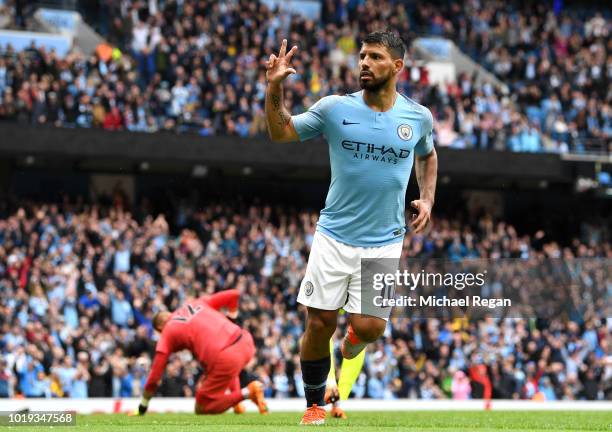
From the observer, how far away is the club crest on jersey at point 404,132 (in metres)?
8.72

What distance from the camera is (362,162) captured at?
340 inches

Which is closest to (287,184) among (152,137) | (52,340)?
(152,137)

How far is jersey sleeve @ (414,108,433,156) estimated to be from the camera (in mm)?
8984

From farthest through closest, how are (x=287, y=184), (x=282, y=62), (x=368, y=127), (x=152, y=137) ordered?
(x=287, y=184) < (x=152, y=137) < (x=368, y=127) < (x=282, y=62)

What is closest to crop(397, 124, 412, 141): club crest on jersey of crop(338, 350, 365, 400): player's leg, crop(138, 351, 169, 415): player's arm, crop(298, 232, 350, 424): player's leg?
crop(298, 232, 350, 424): player's leg

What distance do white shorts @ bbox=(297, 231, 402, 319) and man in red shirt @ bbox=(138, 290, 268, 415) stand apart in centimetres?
424

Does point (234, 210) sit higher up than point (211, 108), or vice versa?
point (211, 108)

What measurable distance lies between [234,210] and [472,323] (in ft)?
21.9

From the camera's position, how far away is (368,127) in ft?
28.3

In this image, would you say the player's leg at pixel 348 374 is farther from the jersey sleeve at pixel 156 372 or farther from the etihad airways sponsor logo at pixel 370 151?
the etihad airways sponsor logo at pixel 370 151

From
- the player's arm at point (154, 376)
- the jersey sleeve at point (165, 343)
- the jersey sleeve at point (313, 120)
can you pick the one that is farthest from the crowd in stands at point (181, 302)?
the jersey sleeve at point (313, 120)

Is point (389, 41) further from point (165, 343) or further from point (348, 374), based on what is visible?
point (165, 343)

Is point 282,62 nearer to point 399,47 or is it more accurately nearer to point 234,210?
point 399,47

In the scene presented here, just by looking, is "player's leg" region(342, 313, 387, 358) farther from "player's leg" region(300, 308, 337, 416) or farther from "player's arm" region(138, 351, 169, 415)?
"player's arm" region(138, 351, 169, 415)
